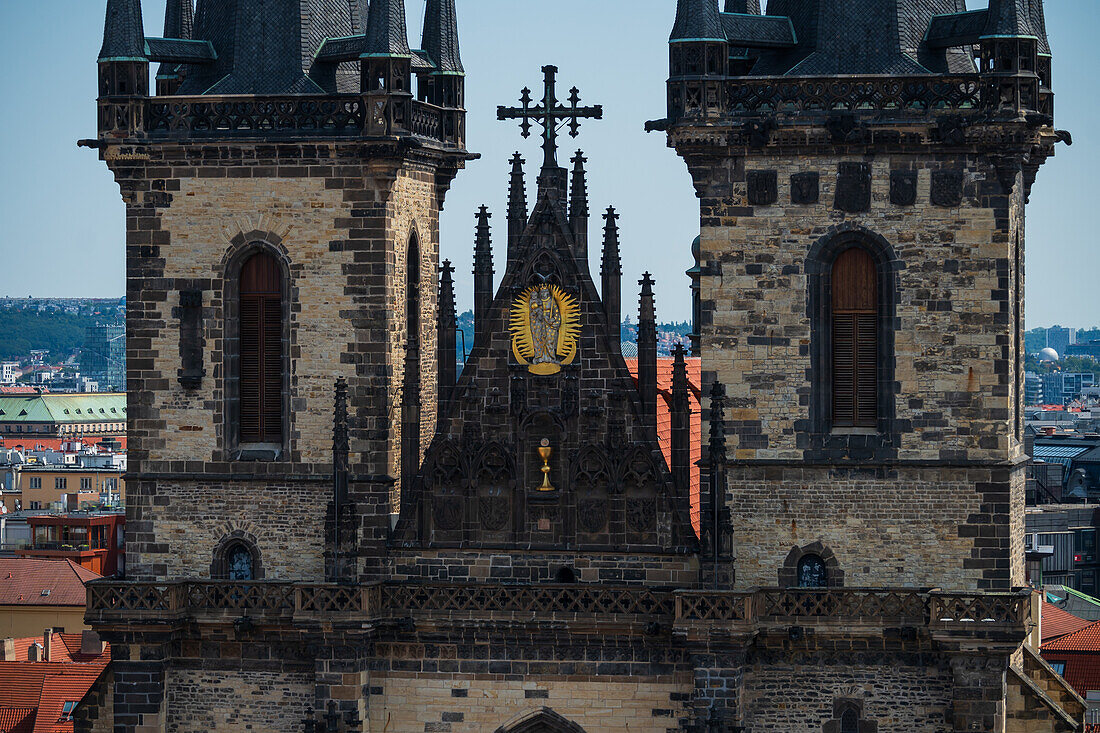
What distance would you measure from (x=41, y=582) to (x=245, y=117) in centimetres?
6485

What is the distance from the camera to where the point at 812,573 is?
1921 inches

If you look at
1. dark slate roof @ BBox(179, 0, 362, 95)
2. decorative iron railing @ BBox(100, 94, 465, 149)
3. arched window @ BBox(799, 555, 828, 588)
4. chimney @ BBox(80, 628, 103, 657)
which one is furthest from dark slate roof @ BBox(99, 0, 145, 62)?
chimney @ BBox(80, 628, 103, 657)

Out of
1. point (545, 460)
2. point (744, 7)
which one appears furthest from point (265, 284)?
point (744, 7)

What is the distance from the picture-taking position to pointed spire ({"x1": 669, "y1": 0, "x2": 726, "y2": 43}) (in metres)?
48.6

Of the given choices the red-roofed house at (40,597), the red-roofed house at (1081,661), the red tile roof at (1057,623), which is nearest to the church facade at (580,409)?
the red-roofed house at (1081,661)

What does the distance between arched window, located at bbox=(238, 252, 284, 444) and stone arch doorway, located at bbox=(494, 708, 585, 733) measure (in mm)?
8216

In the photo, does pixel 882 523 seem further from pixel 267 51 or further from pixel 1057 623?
pixel 1057 623

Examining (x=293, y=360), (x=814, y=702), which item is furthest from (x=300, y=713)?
(x=814, y=702)

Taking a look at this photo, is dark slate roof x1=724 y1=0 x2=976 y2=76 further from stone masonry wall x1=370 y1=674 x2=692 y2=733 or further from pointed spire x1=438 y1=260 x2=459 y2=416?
stone masonry wall x1=370 y1=674 x2=692 y2=733

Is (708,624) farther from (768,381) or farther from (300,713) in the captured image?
(300,713)

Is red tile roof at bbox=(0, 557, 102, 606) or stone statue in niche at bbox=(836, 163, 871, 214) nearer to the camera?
stone statue in niche at bbox=(836, 163, 871, 214)

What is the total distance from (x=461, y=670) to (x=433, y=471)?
441 cm

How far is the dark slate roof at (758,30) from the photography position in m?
49.8

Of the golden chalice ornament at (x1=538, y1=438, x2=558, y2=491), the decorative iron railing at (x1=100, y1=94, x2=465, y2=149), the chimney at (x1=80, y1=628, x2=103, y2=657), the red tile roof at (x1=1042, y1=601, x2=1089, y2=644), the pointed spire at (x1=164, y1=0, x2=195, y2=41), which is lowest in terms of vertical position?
the chimney at (x1=80, y1=628, x2=103, y2=657)
